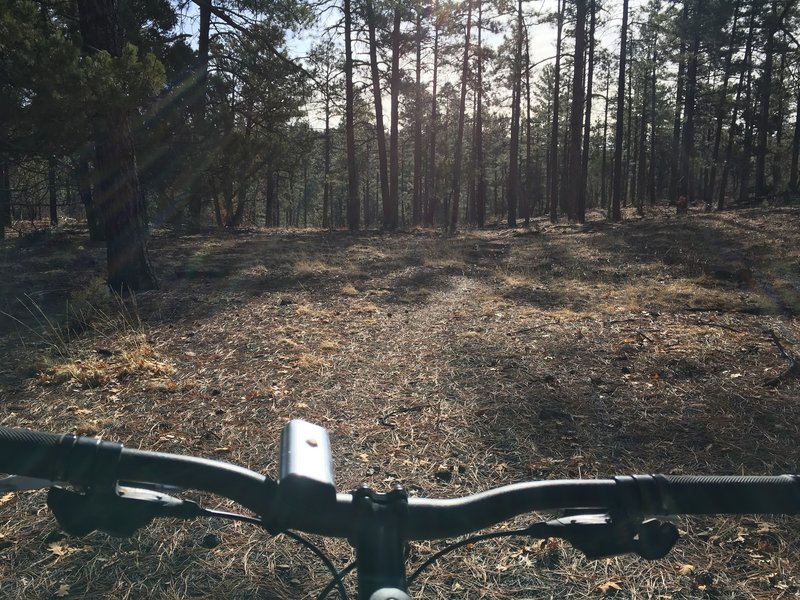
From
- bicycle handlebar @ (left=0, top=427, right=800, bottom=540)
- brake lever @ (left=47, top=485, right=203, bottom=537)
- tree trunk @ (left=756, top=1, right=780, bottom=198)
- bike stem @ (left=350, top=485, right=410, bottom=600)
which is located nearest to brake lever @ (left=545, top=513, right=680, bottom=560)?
bicycle handlebar @ (left=0, top=427, right=800, bottom=540)

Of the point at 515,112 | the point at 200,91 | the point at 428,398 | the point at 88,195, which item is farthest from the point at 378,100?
the point at 428,398

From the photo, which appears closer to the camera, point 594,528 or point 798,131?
point 594,528

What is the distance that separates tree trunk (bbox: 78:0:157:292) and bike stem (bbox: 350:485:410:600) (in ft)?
19.5

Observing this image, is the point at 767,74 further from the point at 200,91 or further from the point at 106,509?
the point at 106,509

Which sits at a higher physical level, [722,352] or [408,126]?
[408,126]

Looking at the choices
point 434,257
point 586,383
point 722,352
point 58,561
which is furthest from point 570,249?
point 58,561

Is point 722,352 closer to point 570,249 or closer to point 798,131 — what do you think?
point 570,249

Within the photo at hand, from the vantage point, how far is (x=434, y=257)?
1175 centimetres

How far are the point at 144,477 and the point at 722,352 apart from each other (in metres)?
5.01

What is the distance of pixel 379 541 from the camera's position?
2.80 ft

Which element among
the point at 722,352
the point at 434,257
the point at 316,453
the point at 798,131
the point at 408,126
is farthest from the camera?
the point at 408,126

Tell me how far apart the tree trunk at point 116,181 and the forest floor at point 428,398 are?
1.75 ft

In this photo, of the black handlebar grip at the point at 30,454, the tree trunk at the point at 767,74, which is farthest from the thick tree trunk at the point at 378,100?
the black handlebar grip at the point at 30,454

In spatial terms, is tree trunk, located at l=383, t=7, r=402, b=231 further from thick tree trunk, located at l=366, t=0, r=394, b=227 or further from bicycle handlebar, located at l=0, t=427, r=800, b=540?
bicycle handlebar, located at l=0, t=427, r=800, b=540
